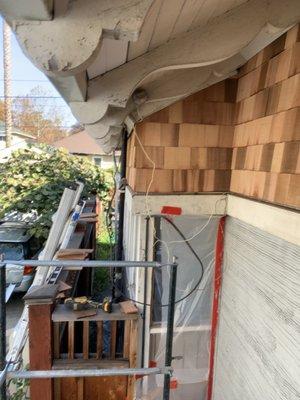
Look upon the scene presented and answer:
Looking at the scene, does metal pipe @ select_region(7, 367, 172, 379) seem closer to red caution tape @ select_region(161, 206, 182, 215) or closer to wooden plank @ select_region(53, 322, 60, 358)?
wooden plank @ select_region(53, 322, 60, 358)

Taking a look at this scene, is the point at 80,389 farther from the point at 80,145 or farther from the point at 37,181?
the point at 80,145

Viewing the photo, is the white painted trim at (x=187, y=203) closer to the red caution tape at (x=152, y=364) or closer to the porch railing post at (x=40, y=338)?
the porch railing post at (x=40, y=338)

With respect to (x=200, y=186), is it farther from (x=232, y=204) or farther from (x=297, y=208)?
(x=297, y=208)

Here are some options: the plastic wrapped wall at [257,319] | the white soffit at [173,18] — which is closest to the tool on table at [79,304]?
the plastic wrapped wall at [257,319]

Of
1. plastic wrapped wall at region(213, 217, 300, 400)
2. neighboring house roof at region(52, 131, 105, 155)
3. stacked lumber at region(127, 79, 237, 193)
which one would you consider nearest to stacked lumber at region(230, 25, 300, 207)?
stacked lumber at region(127, 79, 237, 193)

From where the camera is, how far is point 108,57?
135 centimetres

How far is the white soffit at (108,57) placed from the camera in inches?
48.4

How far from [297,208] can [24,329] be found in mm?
3155

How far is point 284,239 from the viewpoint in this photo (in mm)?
1575

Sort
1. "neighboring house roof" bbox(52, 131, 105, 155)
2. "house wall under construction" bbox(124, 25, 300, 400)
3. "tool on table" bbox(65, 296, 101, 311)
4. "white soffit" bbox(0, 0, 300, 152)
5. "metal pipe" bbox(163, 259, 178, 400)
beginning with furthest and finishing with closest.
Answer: "neighboring house roof" bbox(52, 131, 105, 155) < "tool on table" bbox(65, 296, 101, 311) < "metal pipe" bbox(163, 259, 178, 400) < "house wall under construction" bbox(124, 25, 300, 400) < "white soffit" bbox(0, 0, 300, 152)

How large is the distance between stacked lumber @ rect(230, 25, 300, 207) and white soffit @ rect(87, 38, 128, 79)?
83 cm

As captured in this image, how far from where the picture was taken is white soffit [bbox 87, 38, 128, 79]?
4.03ft

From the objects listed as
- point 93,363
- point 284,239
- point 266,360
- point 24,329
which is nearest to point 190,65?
point 284,239

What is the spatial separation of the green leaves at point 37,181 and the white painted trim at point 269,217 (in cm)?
508
